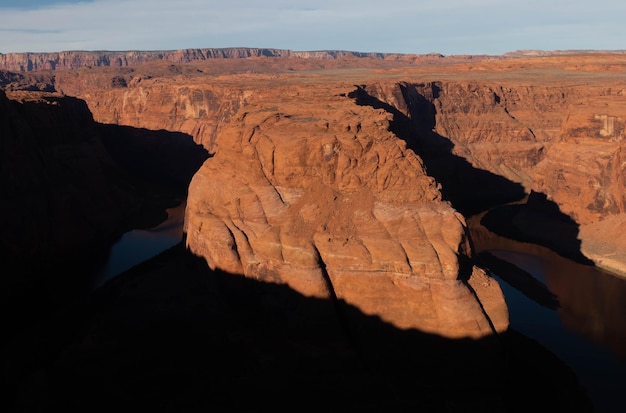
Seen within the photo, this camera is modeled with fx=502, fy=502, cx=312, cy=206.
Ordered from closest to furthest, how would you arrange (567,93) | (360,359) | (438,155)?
(360,359) < (438,155) < (567,93)

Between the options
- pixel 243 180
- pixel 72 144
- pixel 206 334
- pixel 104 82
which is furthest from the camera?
pixel 104 82

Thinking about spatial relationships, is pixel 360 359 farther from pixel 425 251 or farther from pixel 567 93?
pixel 567 93

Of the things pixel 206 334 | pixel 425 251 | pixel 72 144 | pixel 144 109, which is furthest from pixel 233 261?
pixel 144 109

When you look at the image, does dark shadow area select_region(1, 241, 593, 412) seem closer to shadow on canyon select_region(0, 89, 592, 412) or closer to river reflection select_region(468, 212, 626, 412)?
shadow on canyon select_region(0, 89, 592, 412)

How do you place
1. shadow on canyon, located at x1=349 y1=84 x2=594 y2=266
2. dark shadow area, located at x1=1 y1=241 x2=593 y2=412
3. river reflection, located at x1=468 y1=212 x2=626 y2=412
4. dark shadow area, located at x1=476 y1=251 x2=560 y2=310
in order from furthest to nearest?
shadow on canyon, located at x1=349 y1=84 x2=594 y2=266
dark shadow area, located at x1=476 y1=251 x2=560 y2=310
river reflection, located at x1=468 y1=212 x2=626 y2=412
dark shadow area, located at x1=1 y1=241 x2=593 y2=412

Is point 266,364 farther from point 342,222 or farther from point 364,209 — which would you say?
point 364,209

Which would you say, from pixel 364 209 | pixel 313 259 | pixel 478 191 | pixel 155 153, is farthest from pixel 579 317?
pixel 155 153

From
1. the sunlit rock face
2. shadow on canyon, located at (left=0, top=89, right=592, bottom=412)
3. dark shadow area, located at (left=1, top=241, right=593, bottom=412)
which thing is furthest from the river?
the sunlit rock face

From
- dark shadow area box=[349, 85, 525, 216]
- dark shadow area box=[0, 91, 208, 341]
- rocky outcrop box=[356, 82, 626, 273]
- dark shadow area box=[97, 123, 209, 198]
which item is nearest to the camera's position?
dark shadow area box=[0, 91, 208, 341]
